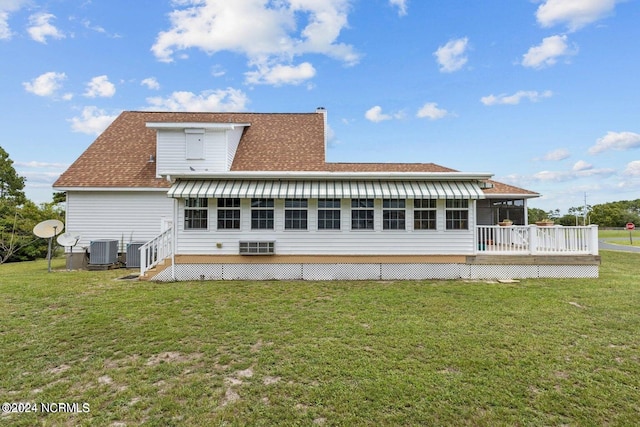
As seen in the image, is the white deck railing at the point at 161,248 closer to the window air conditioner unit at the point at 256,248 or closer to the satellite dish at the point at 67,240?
the window air conditioner unit at the point at 256,248

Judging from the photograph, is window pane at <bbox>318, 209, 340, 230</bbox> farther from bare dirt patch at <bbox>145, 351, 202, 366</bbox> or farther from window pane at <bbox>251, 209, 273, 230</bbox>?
bare dirt patch at <bbox>145, 351, 202, 366</bbox>

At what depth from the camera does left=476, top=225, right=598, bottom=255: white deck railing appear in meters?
10.6

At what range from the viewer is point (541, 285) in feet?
30.9

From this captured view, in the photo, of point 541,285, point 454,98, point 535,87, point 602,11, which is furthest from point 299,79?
point 541,285

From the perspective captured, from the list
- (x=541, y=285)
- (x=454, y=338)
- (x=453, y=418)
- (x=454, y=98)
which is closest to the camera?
(x=453, y=418)

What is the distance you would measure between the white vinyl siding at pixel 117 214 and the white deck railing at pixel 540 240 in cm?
1434

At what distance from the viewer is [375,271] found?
10.6m

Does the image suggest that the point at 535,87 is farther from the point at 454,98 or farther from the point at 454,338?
the point at 454,338

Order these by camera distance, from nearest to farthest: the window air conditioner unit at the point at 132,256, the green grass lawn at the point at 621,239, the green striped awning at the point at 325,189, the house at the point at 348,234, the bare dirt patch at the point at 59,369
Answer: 1. the bare dirt patch at the point at 59,369
2. the green striped awning at the point at 325,189
3. the house at the point at 348,234
4. the window air conditioner unit at the point at 132,256
5. the green grass lawn at the point at 621,239

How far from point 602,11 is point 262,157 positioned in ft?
53.8

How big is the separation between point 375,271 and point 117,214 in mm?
12600

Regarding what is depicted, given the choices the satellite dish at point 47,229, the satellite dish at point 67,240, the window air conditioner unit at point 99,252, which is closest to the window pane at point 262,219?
the window air conditioner unit at point 99,252

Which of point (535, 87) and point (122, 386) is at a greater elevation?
point (535, 87)

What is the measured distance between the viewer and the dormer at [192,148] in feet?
47.5
